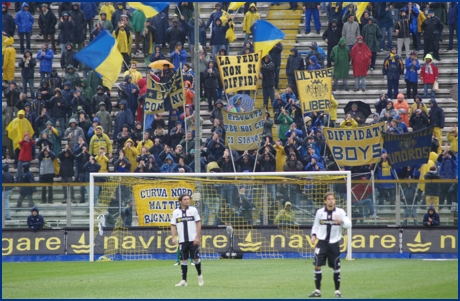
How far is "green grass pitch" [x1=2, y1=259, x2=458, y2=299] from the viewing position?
18.0 m

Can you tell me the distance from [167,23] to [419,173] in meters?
11.8

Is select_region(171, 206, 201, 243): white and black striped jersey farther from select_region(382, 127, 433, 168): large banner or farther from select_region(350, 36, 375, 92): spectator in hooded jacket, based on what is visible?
select_region(350, 36, 375, 92): spectator in hooded jacket

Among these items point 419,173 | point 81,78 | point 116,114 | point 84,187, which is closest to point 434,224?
point 419,173

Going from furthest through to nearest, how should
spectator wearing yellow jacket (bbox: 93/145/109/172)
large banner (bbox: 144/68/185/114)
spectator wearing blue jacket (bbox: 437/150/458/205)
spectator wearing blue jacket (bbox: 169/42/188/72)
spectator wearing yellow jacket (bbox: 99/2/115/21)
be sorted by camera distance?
spectator wearing yellow jacket (bbox: 99/2/115/21), spectator wearing blue jacket (bbox: 169/42/188/72), large banner (bbox: 144/68/185/114), spectator wearing yellow jacket (bbox: 93/145/109/172), spectator wearing blue jacket (bbox: 437/150/458/205)

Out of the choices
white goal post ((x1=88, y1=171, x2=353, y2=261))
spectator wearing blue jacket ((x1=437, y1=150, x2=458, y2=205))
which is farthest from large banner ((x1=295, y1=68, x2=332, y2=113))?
spectator wearing blue jacket ((x1=437, y1=150, x2=458, y2=205))

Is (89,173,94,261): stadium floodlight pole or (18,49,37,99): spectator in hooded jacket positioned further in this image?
(18,49,37,99): spectator in hooded jacket

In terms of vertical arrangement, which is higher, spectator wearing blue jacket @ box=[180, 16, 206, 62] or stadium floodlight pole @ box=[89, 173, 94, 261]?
spectator wearing blue jacket @ box=[180, 16, 206, 62]

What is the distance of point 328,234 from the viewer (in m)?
17.6

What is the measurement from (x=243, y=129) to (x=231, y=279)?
953 cm

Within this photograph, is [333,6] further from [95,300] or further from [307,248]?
[95,300]

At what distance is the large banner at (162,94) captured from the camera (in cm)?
3186

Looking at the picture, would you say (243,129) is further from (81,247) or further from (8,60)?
(8,60)

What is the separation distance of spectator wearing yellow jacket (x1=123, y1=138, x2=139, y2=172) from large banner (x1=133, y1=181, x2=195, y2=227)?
3637 mm

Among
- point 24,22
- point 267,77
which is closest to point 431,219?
point 267,77
